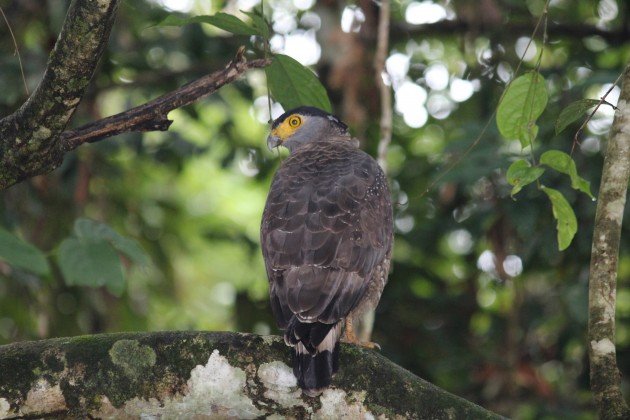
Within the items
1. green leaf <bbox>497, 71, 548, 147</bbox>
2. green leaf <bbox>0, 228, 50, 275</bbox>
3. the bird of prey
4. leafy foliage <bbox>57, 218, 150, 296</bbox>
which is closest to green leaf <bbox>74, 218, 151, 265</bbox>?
leafy foliage <bbox>57, 218, 150, 296</bbox>

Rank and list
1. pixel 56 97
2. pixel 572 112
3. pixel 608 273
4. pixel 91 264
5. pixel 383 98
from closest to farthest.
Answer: pixel 608 273 < pixel 56 97 < pixel 572 112 < pixel 91 264 < pixel 383 98

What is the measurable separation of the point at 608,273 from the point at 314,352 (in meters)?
1.14

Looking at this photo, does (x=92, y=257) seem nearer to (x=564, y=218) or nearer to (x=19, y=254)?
(x=19, y=254)

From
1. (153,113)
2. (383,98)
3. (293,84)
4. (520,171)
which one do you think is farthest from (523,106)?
(383,98)

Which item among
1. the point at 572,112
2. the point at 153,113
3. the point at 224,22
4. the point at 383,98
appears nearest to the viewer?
the point at 572,112

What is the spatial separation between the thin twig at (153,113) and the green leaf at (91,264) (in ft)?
2.73

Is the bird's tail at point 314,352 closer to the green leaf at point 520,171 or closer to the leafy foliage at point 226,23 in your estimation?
the green leaf at point 520,171

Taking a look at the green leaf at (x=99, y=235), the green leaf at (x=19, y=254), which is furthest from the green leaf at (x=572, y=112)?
the green leaf at (x=19, y=254)

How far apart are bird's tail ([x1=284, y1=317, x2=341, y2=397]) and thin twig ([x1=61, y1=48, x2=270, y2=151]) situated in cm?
105

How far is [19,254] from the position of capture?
13.2ft

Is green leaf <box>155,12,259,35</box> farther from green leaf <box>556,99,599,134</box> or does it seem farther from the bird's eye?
the bird's eye

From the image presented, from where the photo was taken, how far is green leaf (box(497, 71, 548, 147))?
3543 millimetres

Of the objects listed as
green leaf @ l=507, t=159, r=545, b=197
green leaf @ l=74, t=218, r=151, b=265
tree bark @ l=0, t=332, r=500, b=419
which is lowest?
tree bark @ l=0, t=332, r=500, b=419

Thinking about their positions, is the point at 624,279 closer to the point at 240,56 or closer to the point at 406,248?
the point at 406,248
